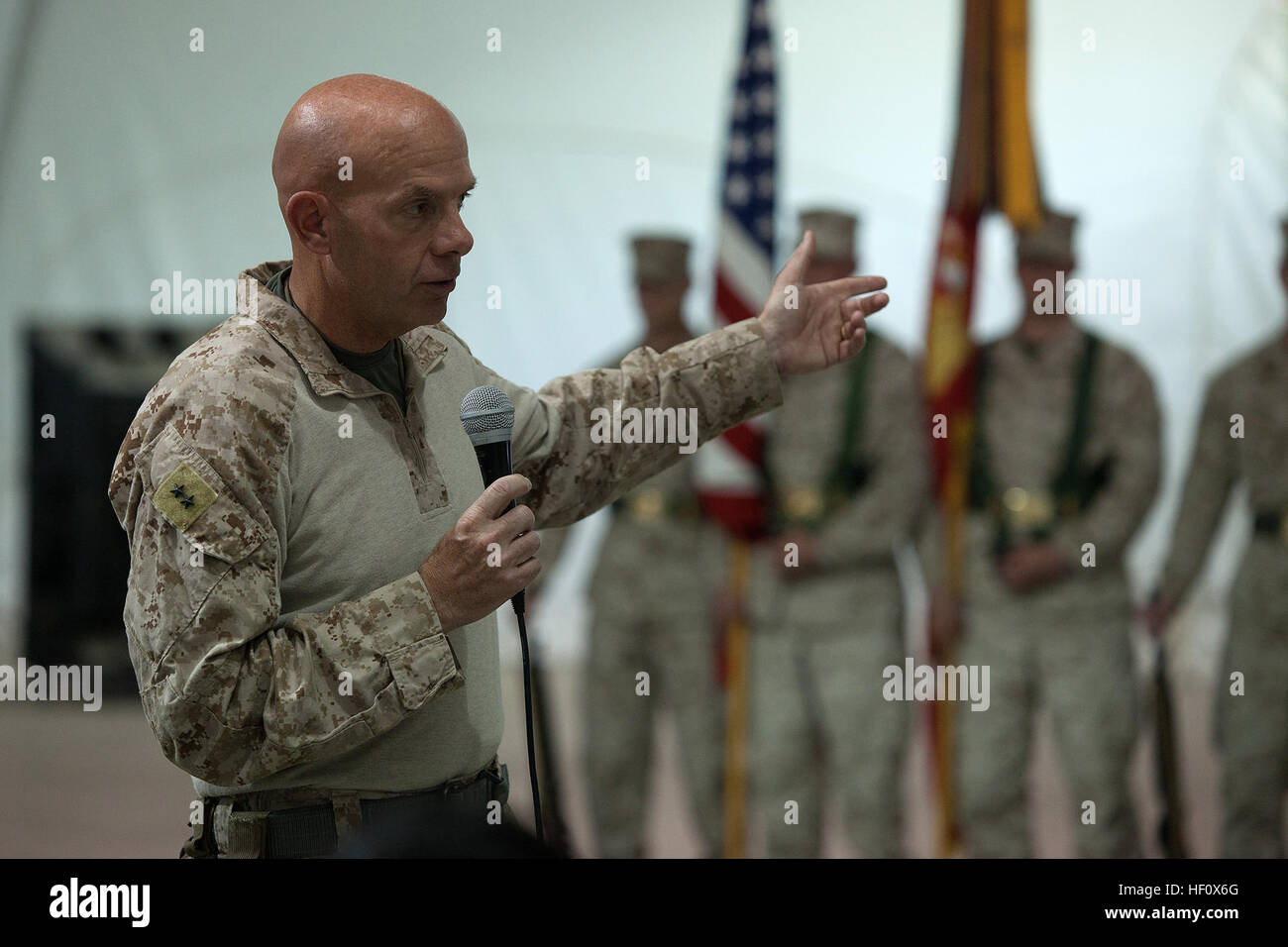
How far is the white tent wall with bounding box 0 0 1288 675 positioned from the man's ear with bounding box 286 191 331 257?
7.50ft

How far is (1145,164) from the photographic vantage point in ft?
12.9

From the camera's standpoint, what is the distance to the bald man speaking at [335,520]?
3.69 feet

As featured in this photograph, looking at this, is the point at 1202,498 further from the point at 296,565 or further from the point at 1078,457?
the point at 296,565

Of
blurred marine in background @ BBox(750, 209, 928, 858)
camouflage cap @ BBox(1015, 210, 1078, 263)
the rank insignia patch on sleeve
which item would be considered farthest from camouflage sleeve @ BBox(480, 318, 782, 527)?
camouflage cap @ BBox(1015, 210, 1078, 263)

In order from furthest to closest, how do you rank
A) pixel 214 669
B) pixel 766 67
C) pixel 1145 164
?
pixel 1145 164 < pixel 766 67 < pixel 214 669

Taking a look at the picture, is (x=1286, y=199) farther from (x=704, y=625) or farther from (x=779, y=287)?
(x=779, y=287)

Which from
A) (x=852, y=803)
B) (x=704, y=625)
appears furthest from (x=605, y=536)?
(x=852, y=803)

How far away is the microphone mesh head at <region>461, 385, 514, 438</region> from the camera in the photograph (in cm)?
127

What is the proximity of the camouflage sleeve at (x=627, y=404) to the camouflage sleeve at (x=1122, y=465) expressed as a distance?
6.71ft

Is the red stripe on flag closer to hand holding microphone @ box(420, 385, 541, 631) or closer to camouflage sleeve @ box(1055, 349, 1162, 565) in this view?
camouflage sleeve @ box(1055, 349, 1162, 565)

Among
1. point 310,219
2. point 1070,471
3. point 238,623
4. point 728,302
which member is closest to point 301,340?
point 310,219

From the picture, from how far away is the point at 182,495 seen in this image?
112cm

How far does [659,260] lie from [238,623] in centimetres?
252
